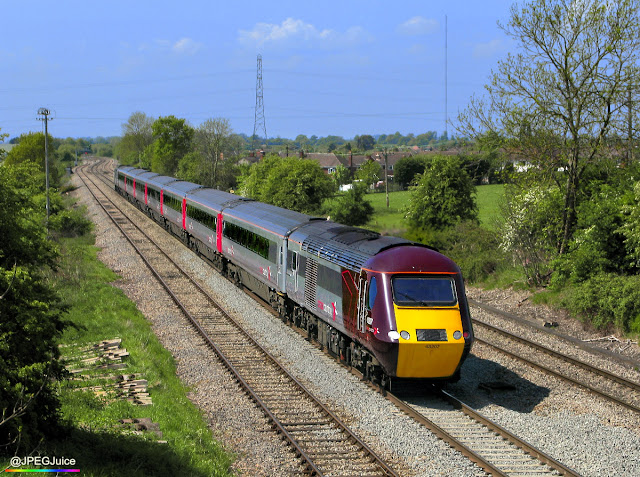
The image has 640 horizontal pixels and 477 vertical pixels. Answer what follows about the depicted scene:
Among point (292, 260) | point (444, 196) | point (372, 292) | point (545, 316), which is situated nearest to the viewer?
point (372, 292)

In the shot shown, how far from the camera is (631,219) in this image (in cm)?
2009

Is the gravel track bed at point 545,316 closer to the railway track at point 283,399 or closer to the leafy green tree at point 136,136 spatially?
the railway track at point 283,399

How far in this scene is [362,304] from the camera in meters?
13.8

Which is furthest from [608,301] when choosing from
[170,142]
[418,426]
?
[170,142]

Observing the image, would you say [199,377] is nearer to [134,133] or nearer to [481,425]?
[481,425]

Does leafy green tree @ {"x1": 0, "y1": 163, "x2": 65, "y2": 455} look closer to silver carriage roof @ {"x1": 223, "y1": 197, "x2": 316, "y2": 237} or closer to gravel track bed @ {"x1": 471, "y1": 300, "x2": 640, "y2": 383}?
silver carriage roof @ {"x1": 223, "y1": 197, "x2": 316, "y2": 237}

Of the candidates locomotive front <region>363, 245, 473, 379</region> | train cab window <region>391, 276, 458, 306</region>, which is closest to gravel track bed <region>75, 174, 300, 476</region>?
locomotive front <region>363, 245, 473, 379</region>

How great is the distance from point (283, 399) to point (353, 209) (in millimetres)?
34822

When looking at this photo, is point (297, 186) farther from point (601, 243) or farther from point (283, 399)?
point (283, 399)

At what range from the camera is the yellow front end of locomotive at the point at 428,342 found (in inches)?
506

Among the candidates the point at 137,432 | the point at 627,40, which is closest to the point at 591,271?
the point at 627,40

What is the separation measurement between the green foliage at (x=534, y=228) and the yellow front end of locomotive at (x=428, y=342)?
12577mm

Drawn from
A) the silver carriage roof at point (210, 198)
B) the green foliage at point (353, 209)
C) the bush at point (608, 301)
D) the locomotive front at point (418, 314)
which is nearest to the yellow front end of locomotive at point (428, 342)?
the locomotive front at point (418, 314)

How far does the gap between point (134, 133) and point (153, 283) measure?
410ft
